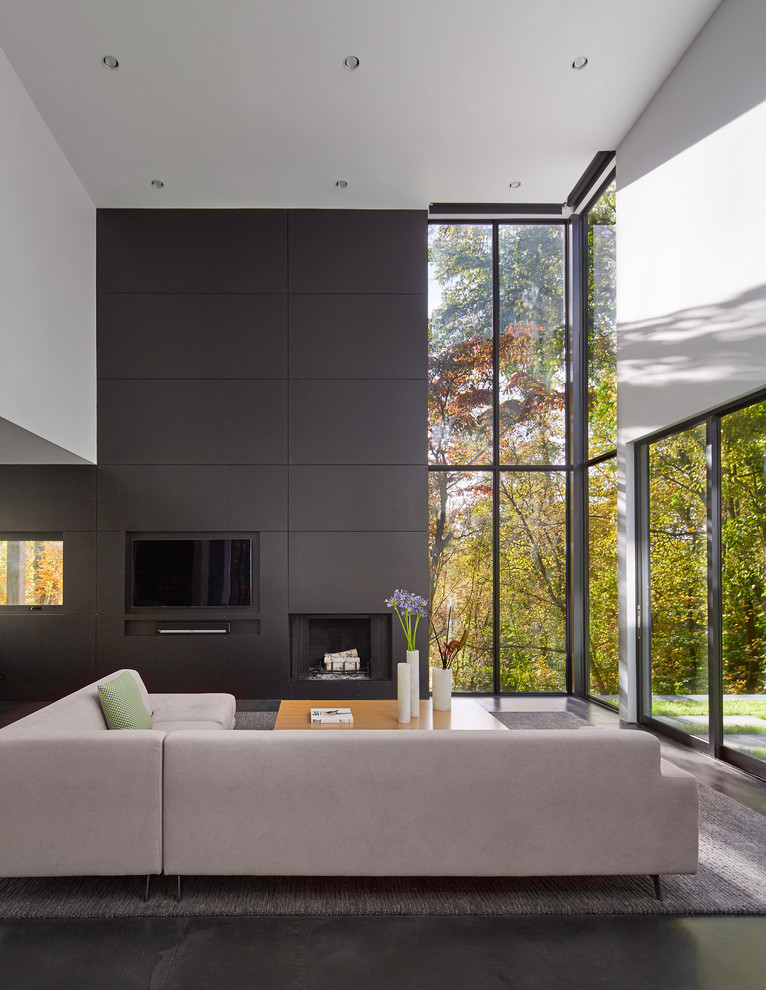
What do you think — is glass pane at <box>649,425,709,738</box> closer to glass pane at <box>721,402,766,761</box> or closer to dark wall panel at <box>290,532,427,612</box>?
glass pane at <box>721,402,766,761</box>

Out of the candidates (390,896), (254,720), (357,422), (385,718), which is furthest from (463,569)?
(390,896)

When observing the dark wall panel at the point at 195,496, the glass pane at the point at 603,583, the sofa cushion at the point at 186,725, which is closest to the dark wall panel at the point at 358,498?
the dark wall panel at the point at 195,496

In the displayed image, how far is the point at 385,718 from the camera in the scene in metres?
4.18

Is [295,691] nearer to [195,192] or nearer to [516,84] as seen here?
[195,192]

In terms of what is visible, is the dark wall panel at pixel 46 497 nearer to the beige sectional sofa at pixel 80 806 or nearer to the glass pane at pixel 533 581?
the glass pane at pixel 533 581

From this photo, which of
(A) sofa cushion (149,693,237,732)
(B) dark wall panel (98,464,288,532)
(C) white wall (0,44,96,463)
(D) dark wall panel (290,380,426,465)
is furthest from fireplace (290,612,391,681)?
(C) white wall (0,44,96,463)

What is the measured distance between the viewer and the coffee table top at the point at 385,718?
398cm

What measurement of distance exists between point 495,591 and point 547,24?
4270 millimetres

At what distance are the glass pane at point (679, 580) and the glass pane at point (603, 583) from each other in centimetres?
71

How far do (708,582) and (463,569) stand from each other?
244 centimetres

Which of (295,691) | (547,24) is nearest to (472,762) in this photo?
(295,691)

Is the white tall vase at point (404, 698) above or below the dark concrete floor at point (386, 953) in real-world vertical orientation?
above

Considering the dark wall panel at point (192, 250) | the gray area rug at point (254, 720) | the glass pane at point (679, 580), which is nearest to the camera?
the glass pane at point (679, 580)

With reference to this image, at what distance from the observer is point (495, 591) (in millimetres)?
6543
